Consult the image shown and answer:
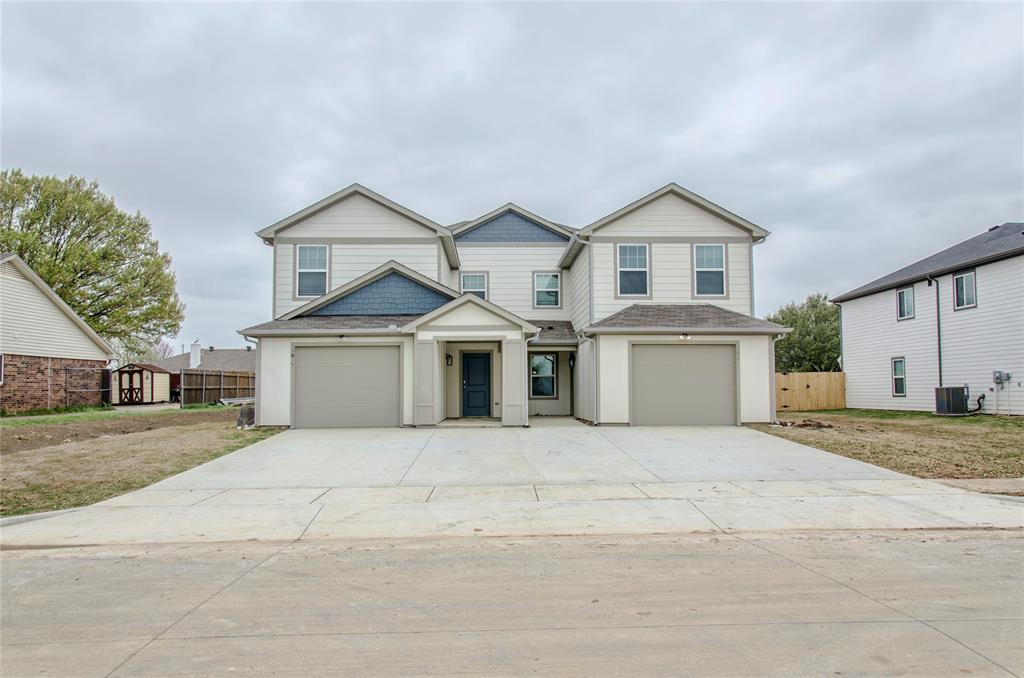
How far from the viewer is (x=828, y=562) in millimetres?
5820

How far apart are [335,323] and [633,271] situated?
341 inches

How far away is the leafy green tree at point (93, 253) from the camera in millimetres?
32344

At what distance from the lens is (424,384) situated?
1628cm

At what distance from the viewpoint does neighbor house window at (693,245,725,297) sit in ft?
61.3

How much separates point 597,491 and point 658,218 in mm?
11563

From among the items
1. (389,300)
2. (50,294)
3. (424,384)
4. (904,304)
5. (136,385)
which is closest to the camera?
(424,384)

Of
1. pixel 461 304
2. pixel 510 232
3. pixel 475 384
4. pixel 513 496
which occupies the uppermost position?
pixel 510 232

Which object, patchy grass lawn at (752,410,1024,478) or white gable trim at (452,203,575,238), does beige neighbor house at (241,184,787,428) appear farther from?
patchy grass lawn at (752,410,1024,478)

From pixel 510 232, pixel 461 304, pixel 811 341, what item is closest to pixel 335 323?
pixel 461 304

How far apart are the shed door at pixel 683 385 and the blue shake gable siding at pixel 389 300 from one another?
19.1ft

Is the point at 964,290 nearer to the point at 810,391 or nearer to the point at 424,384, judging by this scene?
the point at 810,391

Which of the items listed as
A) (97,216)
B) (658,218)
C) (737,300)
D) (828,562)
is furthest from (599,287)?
(97,216)

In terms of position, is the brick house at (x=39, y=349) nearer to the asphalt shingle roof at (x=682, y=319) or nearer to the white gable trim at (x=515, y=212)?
the white gable trim at (x=515, y=212)

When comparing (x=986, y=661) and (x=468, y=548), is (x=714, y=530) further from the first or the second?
(x=986, y=661)
